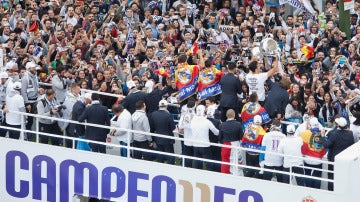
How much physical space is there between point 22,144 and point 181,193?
12.2ft

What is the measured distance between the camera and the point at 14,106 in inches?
1022

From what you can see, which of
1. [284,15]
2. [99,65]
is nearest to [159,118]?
[99,65]

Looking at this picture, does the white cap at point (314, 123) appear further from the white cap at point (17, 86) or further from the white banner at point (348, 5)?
the white banner at point (348, 5)

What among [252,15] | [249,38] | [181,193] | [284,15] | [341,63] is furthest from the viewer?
[284,15]

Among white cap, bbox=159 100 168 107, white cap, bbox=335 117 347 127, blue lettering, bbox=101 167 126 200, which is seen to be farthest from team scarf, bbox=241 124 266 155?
blue lettering, bbox=101 167 126 200

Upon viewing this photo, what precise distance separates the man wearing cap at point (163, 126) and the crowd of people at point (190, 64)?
19 millimetres

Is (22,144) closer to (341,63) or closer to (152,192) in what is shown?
(152,192)

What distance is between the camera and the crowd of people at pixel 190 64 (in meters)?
23.9

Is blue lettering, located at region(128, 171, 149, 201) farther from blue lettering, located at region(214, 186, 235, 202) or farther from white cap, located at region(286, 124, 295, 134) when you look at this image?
white cap, located at region(286, 124, 295, 134)

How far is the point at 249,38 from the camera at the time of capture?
32.0 metres

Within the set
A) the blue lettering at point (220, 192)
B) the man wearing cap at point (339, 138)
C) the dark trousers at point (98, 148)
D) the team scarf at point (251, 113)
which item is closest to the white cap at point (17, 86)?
the dark trousers at point (98, 148)

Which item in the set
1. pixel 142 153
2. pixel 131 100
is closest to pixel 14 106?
pixel 131 100

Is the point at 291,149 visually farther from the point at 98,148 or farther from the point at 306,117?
the point at 98,148

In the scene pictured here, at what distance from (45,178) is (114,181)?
166 centimetres
